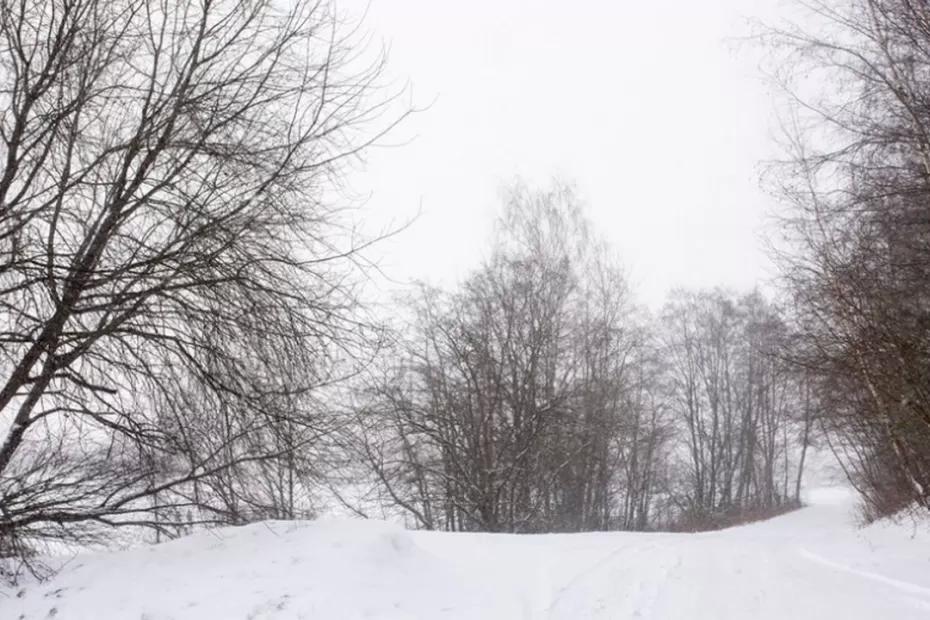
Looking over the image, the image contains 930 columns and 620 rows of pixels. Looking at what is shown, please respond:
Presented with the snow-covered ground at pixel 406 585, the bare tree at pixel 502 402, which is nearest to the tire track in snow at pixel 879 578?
the snow-covered ground at pixel 406 585

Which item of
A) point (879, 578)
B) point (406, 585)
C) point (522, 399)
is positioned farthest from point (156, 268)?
point (522, 399)

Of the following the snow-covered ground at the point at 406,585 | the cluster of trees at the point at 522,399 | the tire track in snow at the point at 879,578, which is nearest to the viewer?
the snow-covered ground at the point at 406,585

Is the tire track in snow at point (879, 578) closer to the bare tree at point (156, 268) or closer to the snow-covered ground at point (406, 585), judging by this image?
the snow-covered ground at point (406, 585)

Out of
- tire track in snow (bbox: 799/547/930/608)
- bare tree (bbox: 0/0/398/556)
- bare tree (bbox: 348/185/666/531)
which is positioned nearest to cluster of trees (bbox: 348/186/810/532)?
bare tree (bbox: 348/185/666/531)

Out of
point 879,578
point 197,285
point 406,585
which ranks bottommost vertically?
point 879,578

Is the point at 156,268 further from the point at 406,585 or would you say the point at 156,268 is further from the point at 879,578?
the point at 879,578

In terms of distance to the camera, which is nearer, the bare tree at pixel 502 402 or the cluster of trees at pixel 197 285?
the cluster of trees at pixel 197 285

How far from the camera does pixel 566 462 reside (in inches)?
785

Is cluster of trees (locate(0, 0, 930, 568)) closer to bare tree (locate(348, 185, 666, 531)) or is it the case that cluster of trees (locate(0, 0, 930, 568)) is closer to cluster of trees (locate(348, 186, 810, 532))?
cluster of trees (locate(348, 186, 810, 532))

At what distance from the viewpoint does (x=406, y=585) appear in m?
5.26

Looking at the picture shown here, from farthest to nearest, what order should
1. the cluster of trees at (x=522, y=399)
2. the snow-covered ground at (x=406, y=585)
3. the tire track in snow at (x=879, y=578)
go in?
the cluster of trees at (x=522, y=399) → the tire track in snow at (x=879, y=578) → the snow-covered ground at (x=406, y=585)

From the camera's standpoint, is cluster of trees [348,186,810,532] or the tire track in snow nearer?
the tire track in snow

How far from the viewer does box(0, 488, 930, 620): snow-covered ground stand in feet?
15.5

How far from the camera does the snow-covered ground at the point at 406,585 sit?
471 centimetres
